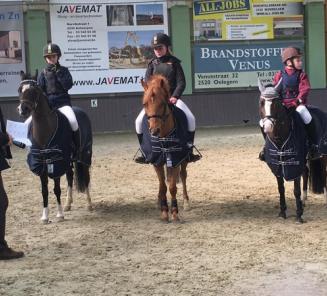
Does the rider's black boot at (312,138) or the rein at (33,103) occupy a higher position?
the rein at (33,103)

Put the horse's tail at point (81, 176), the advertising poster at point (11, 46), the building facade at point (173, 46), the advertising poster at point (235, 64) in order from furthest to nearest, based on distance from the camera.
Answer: the advertising poster at point (235, 64), the building facade at point (173, 46), the advertising poster at point (11, 46), the horse's tail at point (81, 176)

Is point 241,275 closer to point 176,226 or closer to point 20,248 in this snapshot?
point 176,226

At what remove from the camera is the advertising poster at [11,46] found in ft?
58.7

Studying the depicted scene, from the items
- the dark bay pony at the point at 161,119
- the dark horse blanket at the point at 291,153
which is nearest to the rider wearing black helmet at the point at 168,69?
the dark bay pony at the point at 161,119

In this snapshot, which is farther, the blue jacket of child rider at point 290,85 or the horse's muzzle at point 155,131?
the blue jacket of child rider at point 290,85

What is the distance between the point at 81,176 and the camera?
29.1ft

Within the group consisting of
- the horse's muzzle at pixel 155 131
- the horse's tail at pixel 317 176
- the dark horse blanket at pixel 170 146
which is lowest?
the horse's tail at pixel 317 176

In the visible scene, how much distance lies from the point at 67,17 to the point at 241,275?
13987 mm

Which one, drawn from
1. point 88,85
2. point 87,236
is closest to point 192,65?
point 88,85

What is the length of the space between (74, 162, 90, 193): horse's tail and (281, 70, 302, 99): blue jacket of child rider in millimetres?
2947

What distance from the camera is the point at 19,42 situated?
18.0 metres

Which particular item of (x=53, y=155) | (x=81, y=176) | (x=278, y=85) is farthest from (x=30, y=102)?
(x=278, y=85)

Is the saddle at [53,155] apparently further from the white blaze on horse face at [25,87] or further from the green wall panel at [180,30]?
the green wall panel at [180,30]

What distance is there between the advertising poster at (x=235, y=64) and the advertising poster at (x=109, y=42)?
1.60 m
